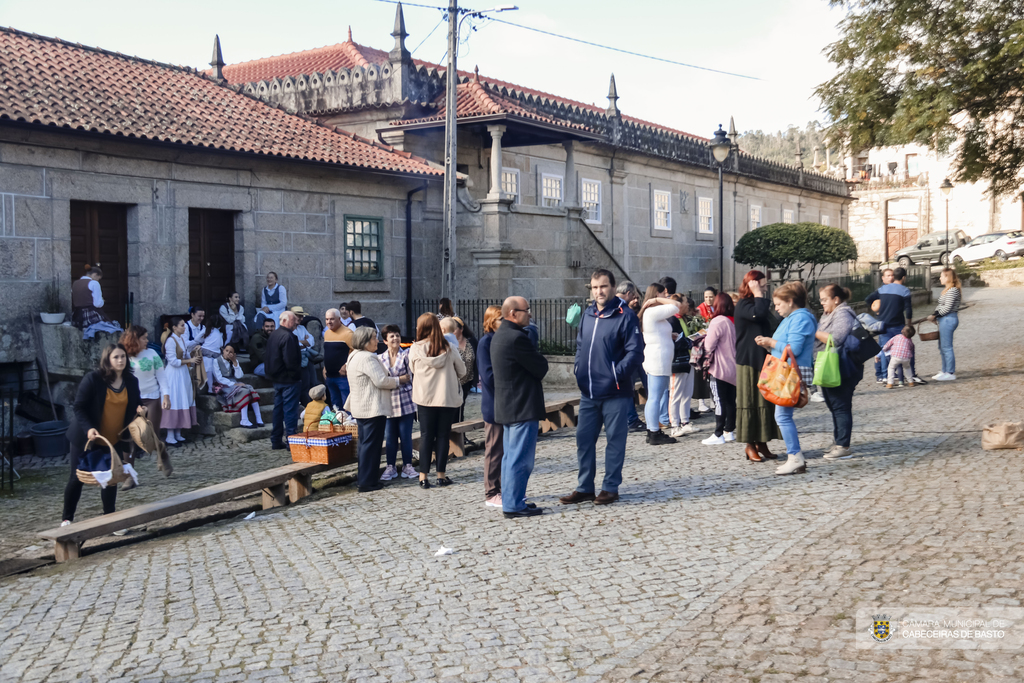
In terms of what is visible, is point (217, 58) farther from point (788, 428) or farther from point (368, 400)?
point (788, 428)

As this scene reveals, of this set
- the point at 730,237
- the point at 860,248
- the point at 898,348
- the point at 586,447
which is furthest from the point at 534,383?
the point at 860,248

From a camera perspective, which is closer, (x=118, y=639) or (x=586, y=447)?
(x=118, y=639)

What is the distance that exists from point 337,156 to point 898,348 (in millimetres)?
10875

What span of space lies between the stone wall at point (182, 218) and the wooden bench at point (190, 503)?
709 centimetres

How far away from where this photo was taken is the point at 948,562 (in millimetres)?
5633

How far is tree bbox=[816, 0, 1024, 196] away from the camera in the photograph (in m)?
13.6

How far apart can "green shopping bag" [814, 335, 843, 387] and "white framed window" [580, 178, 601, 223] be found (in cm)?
1837

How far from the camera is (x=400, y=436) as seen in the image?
9711mm

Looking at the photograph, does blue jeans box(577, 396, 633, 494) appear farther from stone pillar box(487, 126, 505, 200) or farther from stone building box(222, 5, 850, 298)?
stone pillar box(487, 126, 505, 200)

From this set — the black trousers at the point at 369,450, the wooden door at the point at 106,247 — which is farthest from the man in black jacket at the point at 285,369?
the wooden door at the point at 106,247

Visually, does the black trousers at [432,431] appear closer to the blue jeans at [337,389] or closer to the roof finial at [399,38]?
the blue jeans at [337,389]

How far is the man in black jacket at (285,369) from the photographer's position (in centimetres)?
1162

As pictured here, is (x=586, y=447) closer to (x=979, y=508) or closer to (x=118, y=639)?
(x=979, y=508)

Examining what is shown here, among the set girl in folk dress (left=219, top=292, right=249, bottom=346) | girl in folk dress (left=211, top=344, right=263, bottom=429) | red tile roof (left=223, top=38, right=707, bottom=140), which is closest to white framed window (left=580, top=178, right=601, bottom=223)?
red tile roof (left=223, top=38, right=707, bottom=140)
